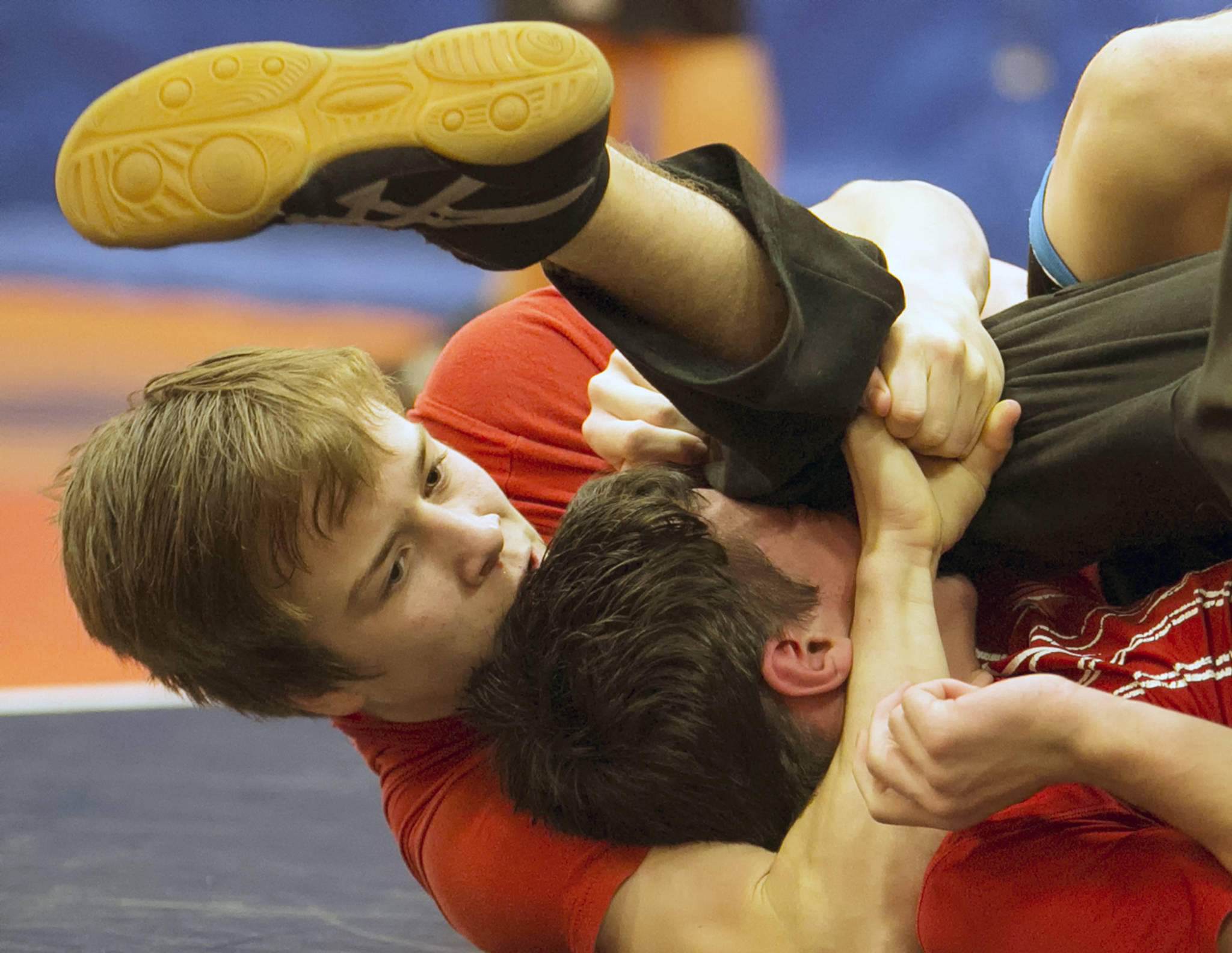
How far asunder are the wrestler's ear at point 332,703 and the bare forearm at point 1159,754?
73cm

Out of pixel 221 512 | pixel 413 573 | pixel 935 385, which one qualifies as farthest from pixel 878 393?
pixel 221 512

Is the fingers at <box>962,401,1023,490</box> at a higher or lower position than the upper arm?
higher

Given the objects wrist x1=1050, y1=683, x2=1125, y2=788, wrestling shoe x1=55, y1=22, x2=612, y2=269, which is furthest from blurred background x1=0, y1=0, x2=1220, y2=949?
wrist x1=1050, y1=683, x2=1125, y2=788

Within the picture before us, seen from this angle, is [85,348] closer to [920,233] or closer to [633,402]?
[633,402]

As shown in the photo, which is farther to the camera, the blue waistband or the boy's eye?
the blue waistband

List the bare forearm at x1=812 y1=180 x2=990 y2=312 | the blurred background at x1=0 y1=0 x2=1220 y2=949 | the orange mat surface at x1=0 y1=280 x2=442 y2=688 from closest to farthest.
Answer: the bare forearm at x1=812 y1=180 x2=990 y2=312
the orange mat surface at x1=0 y1=280 x2=442 y2=688
the blurred background at x1=0 y1=0 x2=1220 y2=949

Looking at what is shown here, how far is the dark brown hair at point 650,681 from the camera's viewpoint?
4.24 ft

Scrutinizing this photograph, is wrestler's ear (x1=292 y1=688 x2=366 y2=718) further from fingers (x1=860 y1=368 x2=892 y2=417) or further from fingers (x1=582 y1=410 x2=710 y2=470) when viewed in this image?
fingers (x1=860 y1=368 x2=892 y2=417)

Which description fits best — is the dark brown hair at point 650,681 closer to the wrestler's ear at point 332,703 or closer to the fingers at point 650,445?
the fingers at point 650,445

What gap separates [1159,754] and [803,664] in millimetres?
393

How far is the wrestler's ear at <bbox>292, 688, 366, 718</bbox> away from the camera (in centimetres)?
141

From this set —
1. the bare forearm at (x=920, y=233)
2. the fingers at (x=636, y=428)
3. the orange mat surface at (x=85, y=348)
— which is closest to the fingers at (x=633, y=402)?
the fingers at (x=636, y=428)

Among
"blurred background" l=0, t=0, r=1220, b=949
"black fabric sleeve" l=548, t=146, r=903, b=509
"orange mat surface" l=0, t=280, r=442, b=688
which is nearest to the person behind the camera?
"black fabric sleeve" l=548, t=146, r=903, b=509

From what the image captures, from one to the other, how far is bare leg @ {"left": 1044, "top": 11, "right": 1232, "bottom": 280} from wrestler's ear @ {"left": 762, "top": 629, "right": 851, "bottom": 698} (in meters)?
0.45
